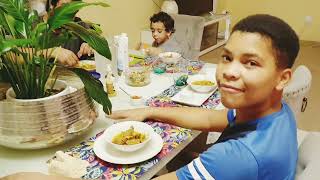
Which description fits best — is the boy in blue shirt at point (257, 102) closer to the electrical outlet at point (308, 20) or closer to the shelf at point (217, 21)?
the shelf at point (217, 21)

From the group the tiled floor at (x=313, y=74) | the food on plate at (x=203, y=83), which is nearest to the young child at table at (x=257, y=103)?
the food on plate at (x=203, y=83)

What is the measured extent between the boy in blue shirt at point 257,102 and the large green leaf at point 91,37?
1.38ft

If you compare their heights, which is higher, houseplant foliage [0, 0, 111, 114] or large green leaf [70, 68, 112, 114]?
houseplant foliage [0, 0, 111, 114]

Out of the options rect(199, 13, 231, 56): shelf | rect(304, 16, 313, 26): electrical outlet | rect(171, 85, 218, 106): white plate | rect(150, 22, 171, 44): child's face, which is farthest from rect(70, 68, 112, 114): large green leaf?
rect(304, 16, 313, 26): electrical outlet

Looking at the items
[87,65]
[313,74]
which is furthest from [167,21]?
[313,74]

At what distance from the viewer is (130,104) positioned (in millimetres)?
1505

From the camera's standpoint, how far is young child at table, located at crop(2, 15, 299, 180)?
0.83m

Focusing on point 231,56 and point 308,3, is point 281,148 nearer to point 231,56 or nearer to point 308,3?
point 231,56

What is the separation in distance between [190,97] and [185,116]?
229 millimetres

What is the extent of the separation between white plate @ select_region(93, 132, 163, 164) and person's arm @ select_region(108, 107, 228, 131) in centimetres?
14

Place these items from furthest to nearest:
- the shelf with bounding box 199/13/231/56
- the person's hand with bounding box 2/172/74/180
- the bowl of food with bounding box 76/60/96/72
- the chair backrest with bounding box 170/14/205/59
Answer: the shelf with bounding box 199/13/231/56 → the chair backrest with bounding box 170/14/205/59 → the bowl of food with bounding box 76/60/96/72 → the person's hand with bounding box 2/172/74/180

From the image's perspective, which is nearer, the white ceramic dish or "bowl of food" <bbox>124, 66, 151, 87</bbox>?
the white ceramic dish

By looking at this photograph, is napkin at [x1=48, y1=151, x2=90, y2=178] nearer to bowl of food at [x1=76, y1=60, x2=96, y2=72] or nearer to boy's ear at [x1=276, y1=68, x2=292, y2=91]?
boy's ear at [x1=276, y1=68, x2=292, y2=91]

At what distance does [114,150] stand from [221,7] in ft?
14.9
